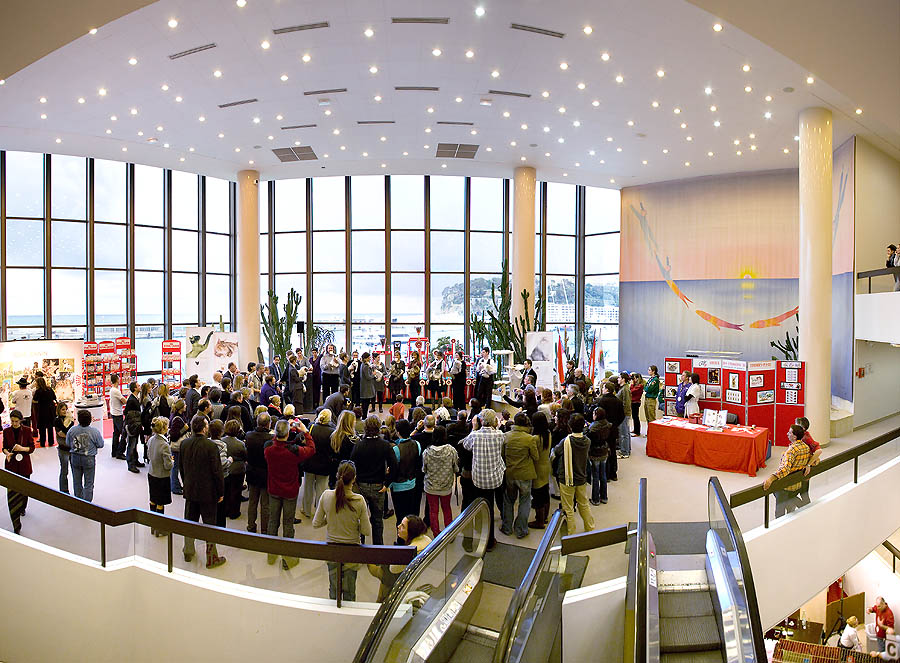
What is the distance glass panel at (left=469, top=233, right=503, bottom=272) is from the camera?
18094 millimetres

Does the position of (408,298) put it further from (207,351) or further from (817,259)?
(817,259)

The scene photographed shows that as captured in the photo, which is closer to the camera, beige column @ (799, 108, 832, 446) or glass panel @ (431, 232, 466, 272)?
beige column @ (799, 108, 832, 446)

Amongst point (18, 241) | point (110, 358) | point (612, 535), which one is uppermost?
point (18, 241)

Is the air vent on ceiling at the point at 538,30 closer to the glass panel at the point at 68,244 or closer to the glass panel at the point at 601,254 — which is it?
the glass panel at the point at 601,254

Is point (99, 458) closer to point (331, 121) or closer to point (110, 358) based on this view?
point (110, 358)

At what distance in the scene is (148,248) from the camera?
16266 millimetres

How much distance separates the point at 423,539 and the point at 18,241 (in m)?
15.1

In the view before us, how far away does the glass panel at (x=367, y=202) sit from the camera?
1792cm

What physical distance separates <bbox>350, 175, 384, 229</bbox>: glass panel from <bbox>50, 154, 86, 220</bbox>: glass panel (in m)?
7.19

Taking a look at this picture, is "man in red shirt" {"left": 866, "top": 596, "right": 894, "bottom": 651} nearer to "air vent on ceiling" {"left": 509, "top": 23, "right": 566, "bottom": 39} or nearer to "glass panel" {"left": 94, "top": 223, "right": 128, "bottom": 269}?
"air vent on ceiling" {"left": 509, "top": 23, "right": 566, "bottom": 39}

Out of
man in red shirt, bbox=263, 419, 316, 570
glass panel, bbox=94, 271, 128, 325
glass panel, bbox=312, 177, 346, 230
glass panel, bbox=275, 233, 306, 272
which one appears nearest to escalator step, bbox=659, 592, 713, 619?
man in red shirt, bbox=263, 419, 316, 570

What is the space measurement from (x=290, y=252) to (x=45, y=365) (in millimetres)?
7899

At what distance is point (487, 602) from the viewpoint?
15.9 feet

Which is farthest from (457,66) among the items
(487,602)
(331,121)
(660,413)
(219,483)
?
(660,413)
